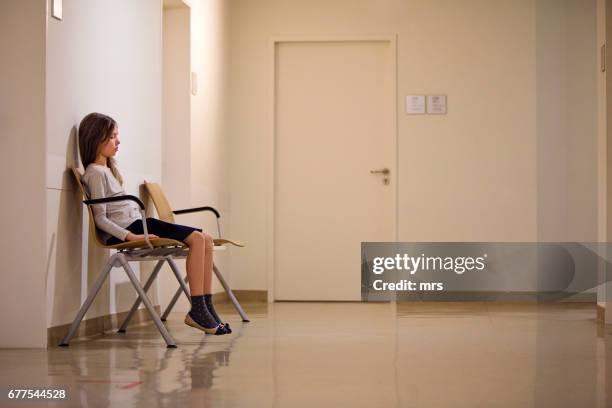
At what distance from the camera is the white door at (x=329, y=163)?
7656 millimetres

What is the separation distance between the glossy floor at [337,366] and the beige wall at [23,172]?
0.71 feet

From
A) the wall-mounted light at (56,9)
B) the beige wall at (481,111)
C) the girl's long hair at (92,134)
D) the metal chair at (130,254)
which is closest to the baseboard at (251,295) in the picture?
the beige wall at (481,111)

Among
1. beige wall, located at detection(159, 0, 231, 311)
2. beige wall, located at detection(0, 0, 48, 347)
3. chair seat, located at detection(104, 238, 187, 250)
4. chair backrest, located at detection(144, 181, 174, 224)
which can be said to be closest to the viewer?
beige wall, located at detection(0, 0, 48, 347)

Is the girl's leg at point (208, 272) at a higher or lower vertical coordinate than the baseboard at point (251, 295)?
higher

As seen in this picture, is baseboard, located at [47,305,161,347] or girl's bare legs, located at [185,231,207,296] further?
girl's bare legs, located at [185,231,207,296]

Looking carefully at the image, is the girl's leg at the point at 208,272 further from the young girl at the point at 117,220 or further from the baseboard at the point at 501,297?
the baseboard at the point at 501,297

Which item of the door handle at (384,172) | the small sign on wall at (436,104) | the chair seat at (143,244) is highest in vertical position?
the small sign on wall at (436,104)

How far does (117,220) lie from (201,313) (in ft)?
2.10

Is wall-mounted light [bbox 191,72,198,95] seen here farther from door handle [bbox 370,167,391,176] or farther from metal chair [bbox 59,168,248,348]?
metal chair [bbox 59,168,248,348]

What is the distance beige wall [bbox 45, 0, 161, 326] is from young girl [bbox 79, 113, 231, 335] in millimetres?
94

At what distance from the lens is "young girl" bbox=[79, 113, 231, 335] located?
14.5 ft

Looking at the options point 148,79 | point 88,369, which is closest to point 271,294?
point 148,79

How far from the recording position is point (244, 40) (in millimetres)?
7750

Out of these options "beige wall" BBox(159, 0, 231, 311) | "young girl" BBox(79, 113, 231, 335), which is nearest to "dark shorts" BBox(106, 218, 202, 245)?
"young girl" BBox(79, 113, 231, 335)
